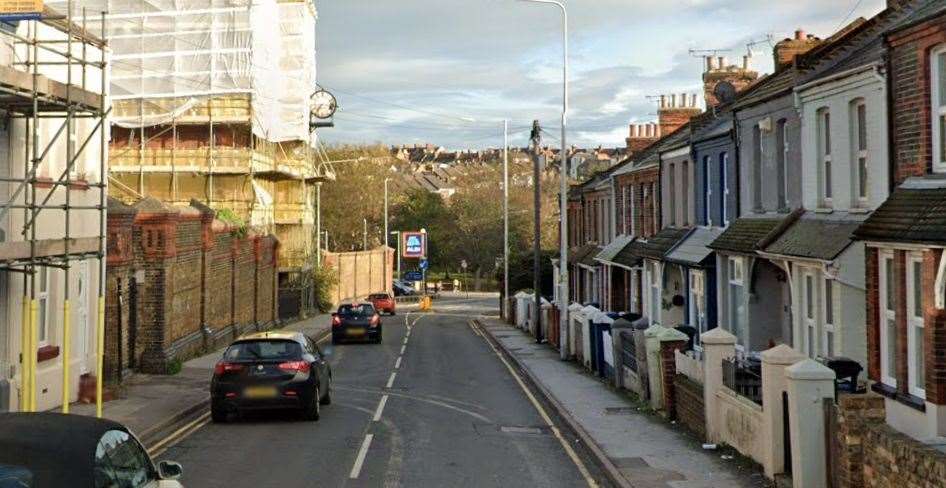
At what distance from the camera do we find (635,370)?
66.5ft

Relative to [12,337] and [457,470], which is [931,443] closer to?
[457,470]

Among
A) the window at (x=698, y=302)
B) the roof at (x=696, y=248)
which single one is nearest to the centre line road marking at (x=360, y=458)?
the roof at (x=696, y=248)

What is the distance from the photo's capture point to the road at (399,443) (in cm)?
1289

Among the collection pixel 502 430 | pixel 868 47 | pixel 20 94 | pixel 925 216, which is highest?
pixel 868 47

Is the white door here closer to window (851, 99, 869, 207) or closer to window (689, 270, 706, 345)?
window (689, 270, 706, 345)

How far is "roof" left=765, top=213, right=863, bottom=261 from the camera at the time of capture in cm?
1524

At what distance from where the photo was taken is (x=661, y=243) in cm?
2747

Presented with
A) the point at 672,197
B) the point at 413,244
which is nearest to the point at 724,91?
the point at 672,197

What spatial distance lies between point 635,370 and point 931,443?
1157 centimetres

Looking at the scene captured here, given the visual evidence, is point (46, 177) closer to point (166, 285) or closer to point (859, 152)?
point (166, 285)

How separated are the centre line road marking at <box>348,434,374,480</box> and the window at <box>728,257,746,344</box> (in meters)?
8.37

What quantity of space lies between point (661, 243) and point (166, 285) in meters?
12.5

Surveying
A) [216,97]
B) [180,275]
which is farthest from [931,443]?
[216,97]

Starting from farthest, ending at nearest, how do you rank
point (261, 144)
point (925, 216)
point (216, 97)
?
point (261, 144), point (216, 97), point (925, 216)
